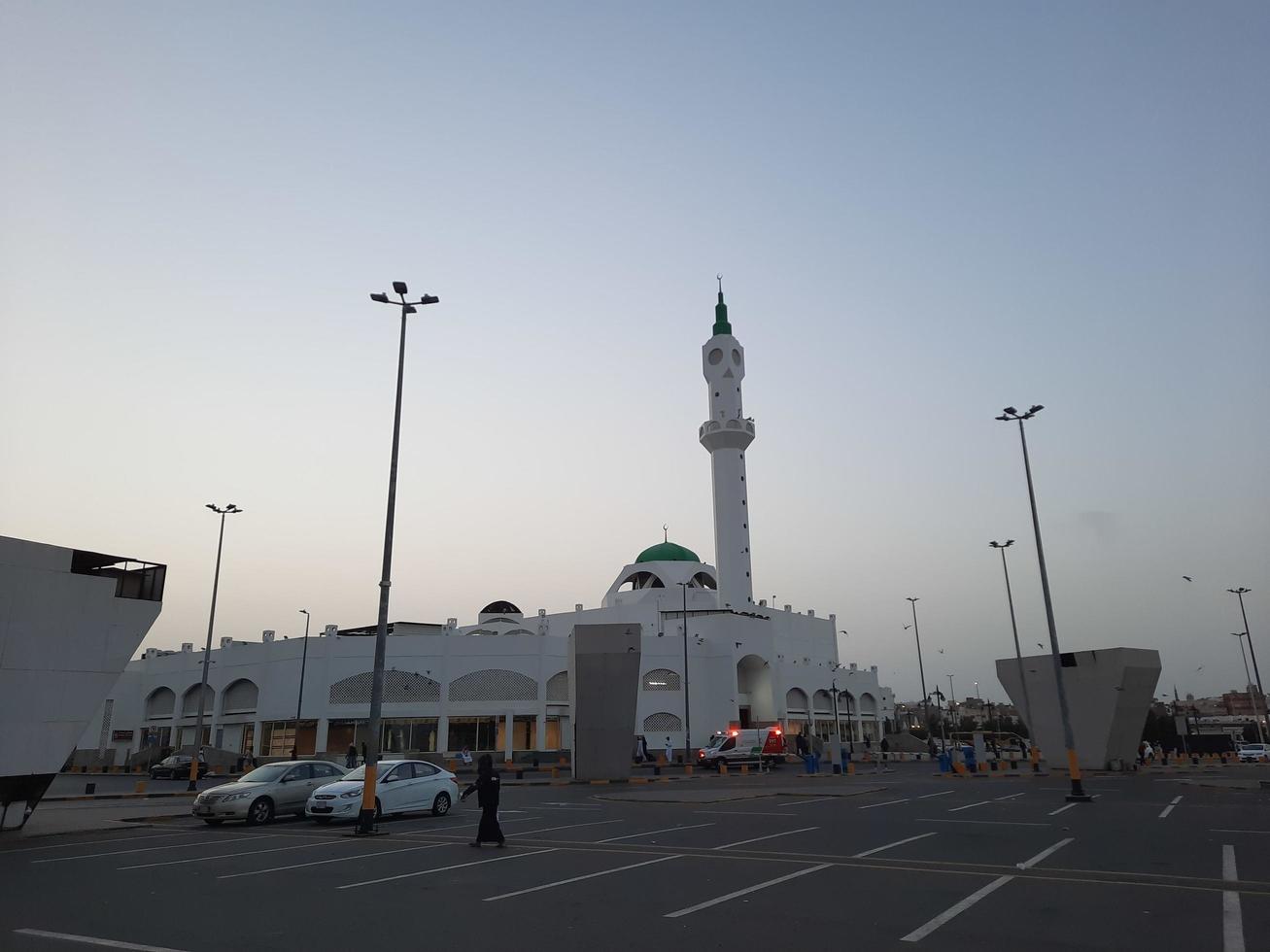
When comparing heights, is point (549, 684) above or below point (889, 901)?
above

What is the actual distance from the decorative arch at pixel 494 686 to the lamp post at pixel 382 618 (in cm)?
4549

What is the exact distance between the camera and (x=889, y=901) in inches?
332

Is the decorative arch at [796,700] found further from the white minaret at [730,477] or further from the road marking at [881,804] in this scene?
Answer: the road marking at [881,804]

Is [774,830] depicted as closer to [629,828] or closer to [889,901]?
[629,828]

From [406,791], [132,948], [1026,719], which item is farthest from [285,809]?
[1026,719]

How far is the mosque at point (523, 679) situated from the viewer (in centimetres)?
5984

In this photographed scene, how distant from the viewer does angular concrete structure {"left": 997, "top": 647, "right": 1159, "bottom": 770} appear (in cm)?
A: 3181

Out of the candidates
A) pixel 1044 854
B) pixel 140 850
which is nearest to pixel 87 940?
pixel 140 850

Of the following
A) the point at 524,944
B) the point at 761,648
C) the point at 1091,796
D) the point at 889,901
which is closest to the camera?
the point at 524,944

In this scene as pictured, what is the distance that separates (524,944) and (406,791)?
12.0 m

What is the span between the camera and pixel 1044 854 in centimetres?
1141

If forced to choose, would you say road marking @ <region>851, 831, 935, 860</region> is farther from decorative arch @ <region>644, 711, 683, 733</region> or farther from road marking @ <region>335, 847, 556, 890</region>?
decorative arch @ <region>644, 711, 683, 733</region>

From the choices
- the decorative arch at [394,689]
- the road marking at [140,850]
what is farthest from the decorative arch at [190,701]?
the road marking at [140,850]

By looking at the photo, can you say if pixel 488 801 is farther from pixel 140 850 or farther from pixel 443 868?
pixel 140 850
